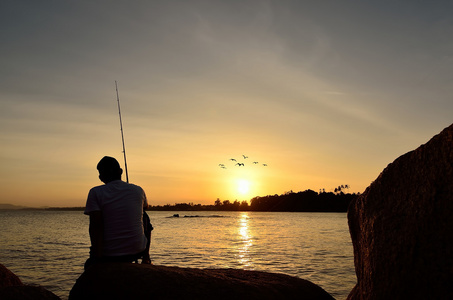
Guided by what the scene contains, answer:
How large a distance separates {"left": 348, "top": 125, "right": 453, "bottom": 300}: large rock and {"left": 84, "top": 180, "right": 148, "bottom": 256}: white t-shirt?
2.57 meters

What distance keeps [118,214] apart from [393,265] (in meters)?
2.85

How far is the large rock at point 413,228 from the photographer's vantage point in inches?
134

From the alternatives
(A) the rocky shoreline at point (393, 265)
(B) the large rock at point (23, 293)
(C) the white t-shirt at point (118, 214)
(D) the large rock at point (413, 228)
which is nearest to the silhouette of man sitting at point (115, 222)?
(C) the white t-shirt at point (118, 214)

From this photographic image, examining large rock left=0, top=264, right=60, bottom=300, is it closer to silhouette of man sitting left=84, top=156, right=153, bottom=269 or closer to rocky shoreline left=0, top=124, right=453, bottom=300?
rocky shoreline left=0, top=124, right=453, bottom=300

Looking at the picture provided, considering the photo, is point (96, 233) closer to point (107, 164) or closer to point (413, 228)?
point (107, 164)

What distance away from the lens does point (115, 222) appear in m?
3.89

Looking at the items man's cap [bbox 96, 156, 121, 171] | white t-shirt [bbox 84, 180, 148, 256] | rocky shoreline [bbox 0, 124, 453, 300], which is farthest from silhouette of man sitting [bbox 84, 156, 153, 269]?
rocky shoreline [bbox 0, 124, 453, 300]

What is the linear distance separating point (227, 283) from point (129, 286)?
3.12 feet

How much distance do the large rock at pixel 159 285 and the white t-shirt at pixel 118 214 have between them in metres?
0.30

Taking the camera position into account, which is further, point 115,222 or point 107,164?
point 107,164

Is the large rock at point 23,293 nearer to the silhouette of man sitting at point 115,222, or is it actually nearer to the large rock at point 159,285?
the large rock at point 159,285

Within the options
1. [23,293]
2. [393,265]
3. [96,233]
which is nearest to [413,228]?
[393,265]

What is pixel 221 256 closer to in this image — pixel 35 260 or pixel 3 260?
pixel 35 260

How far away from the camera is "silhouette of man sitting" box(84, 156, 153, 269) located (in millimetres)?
3842
